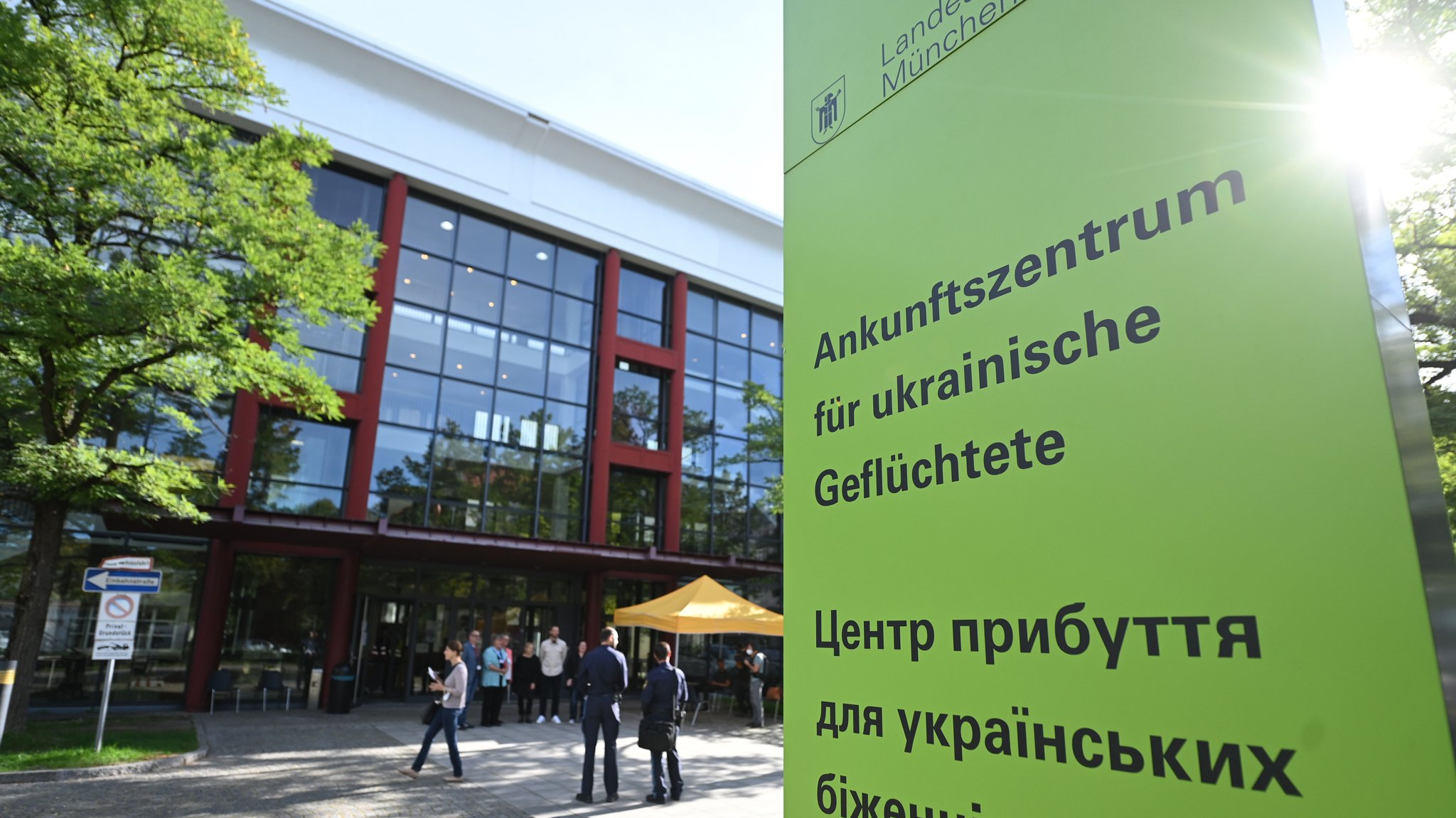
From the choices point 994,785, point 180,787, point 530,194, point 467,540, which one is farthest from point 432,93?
point 994,785

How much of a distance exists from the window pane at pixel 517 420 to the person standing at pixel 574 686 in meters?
5.75

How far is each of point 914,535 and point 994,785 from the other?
53 cm

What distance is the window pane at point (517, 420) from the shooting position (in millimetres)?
21234

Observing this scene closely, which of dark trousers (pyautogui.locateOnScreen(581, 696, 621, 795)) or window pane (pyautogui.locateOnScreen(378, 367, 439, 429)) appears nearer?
dark trousers (pyautogui.locateOnScreen(581, 696, 621, 795))

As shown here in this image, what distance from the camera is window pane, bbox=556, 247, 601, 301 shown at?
2339 centimetres

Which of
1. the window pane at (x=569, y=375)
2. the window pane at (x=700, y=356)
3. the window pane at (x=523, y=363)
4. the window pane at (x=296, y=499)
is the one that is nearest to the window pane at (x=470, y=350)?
the window pane at (x=523, y=363)

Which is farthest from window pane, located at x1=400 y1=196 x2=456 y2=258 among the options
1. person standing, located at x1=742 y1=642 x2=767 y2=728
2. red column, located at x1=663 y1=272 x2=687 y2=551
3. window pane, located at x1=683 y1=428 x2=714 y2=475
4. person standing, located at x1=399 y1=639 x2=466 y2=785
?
person standing, located at x1=399 y1=639 x2=466 y2=785

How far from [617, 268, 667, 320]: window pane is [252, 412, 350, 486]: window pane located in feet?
29.5

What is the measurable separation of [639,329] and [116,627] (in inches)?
622

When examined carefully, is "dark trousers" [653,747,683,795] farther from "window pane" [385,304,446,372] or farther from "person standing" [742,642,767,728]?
"window pane" [385,304,446,372]

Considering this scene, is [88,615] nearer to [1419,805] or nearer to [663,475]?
[663,475]

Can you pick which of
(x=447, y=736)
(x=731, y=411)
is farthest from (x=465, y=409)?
(x=447, y=736)

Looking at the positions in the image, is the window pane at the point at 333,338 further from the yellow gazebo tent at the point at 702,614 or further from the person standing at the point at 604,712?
the person standing at the point at 604,712

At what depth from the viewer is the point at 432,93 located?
2103 cm
